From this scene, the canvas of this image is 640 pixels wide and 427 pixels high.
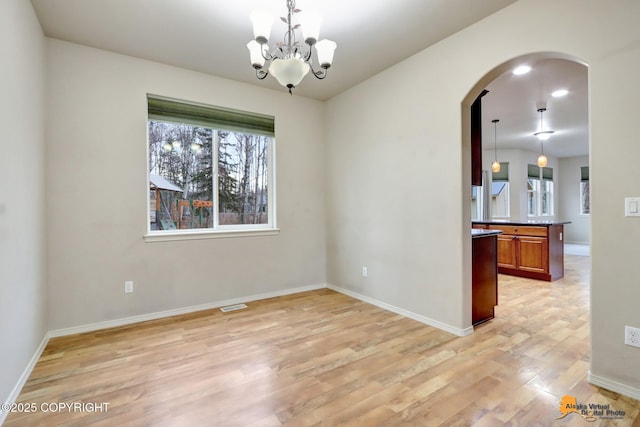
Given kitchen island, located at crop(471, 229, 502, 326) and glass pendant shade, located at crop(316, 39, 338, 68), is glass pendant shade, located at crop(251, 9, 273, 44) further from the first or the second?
kitchen island, located at crop(471, 229, 502, 326)

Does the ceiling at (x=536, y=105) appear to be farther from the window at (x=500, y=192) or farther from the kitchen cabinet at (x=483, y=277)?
the kitchen cabinet at (x=483, y=277)

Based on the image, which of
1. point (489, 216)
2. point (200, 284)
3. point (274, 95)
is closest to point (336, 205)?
point (274, 95)

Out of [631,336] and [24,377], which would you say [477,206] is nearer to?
[631,336]

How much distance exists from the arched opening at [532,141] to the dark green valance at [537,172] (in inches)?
5.4

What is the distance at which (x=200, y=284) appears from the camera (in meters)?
3.57

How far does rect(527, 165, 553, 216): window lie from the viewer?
28.9 feet

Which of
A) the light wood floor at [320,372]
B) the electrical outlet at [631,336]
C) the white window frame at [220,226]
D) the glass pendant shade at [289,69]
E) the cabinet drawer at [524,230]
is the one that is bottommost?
the light wood floor at [320,372]

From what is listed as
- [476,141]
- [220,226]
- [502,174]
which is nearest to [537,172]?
[502,174]

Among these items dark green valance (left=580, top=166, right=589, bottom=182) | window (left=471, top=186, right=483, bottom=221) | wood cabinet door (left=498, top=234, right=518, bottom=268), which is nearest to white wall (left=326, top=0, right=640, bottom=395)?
wood cabinet door (left=498, top=234, right=518, bottom=268)

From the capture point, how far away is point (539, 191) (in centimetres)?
919

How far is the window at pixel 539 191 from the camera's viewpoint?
28.9 ft

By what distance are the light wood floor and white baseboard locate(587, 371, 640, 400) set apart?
5cm

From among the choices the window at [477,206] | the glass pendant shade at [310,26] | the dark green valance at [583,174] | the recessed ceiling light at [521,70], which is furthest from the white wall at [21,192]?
the dark green valance at [583,174]

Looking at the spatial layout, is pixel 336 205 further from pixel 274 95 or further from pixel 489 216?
pixel 489 216
